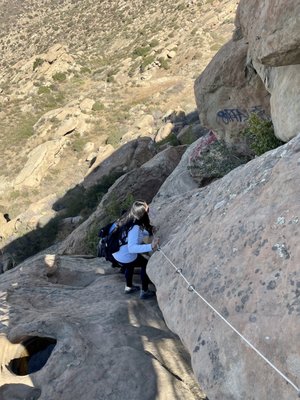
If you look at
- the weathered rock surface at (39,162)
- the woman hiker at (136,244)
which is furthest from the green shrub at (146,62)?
the woman hiker at (136,244)

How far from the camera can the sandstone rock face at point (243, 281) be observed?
12.2 ft

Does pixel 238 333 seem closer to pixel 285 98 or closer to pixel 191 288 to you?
pixel 191 288

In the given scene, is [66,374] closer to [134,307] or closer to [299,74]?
[134,307]

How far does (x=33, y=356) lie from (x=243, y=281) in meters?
4.05

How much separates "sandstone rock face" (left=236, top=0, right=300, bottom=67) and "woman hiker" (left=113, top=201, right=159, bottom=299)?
3665mm

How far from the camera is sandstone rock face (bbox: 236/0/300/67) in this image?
6.59 m

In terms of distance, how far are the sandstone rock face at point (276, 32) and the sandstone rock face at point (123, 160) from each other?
14.8 metres

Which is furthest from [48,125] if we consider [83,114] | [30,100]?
[30,100]

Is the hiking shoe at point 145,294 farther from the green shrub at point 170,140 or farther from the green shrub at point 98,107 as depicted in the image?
the green shrub at point 98,107

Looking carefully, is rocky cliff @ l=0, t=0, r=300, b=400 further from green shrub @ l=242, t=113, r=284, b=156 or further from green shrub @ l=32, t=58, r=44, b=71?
green shrub @ l=32, t=58, r=44, b=71

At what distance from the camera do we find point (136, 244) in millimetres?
6750

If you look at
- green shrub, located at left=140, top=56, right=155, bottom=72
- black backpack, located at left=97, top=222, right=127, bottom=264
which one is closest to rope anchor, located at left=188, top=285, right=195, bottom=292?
black backpack, located at left=97, top=222, right=127, bottom=264

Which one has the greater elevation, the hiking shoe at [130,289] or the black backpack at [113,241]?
the black backpack at [113,241]

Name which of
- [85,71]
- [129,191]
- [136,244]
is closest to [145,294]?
[136,244]
